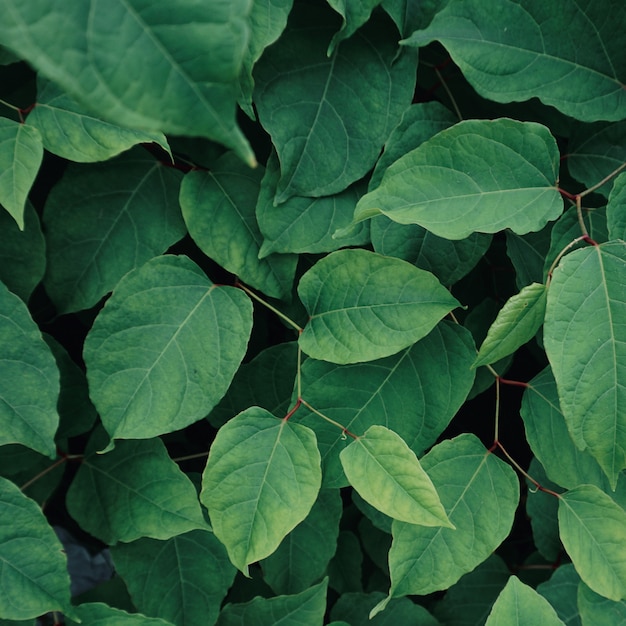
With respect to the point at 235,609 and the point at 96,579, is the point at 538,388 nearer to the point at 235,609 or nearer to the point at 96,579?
the point at 235,609

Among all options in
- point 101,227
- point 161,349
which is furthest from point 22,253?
point 161,349

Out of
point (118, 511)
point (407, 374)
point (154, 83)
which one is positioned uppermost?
point (154, 83)

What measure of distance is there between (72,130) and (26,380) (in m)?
0.27

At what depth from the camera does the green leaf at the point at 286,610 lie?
814 mm

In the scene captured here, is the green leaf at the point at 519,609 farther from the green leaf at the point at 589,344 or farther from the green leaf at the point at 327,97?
the green leaf at the point at 327,97

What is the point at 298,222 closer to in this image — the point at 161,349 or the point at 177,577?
the point at 161,349

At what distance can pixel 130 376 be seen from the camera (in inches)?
28.2

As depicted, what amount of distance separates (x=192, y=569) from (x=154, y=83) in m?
0.66

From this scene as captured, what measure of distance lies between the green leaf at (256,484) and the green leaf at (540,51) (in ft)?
1.44

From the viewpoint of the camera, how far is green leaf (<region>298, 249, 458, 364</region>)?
696 mm

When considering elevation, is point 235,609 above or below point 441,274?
below


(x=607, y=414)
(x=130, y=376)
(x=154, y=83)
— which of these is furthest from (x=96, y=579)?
(x=154, y=83)

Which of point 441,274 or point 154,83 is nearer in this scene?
point 154,83

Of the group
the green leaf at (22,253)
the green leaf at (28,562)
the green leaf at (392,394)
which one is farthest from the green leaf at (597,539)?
the green leaf at (22,253)
